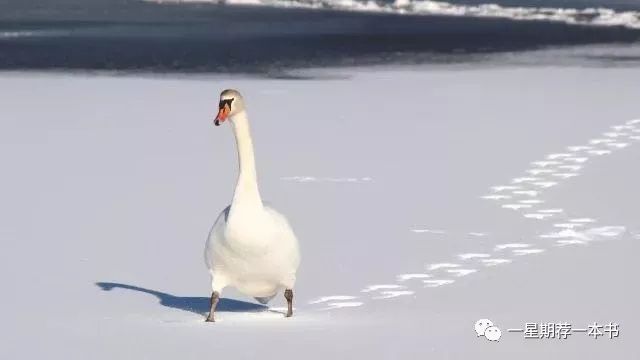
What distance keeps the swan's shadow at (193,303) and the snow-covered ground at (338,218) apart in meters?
0.02

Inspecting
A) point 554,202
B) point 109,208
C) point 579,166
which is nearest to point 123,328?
point 109,208

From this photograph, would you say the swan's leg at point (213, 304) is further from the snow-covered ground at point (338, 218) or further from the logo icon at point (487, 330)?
the logo icon at point (487, 330)

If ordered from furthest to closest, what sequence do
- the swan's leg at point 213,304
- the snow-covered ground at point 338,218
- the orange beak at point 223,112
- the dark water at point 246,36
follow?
1. the dark water at point 246,36
2. the orange beak at point 223,112
3. the swan's leg at point 213,304
4. the snow-covered ground at point 338,218

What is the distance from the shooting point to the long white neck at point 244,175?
7684 mm

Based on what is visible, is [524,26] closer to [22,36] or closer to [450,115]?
[22,36]

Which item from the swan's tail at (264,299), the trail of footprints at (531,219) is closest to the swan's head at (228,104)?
the swan's tail at (264,299)

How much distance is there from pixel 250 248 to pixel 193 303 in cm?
80

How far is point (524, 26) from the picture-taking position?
3136 cm

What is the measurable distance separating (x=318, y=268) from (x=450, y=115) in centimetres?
831

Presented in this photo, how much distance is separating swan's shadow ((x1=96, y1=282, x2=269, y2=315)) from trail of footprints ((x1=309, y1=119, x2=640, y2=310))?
338mm

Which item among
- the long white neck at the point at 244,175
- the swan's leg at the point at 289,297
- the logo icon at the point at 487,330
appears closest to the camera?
the logo icon at the point at 487,330

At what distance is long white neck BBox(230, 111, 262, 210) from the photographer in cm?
768

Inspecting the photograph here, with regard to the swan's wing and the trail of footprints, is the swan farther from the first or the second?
the trail of footprints

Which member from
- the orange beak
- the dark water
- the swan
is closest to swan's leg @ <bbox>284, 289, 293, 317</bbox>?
the swan
